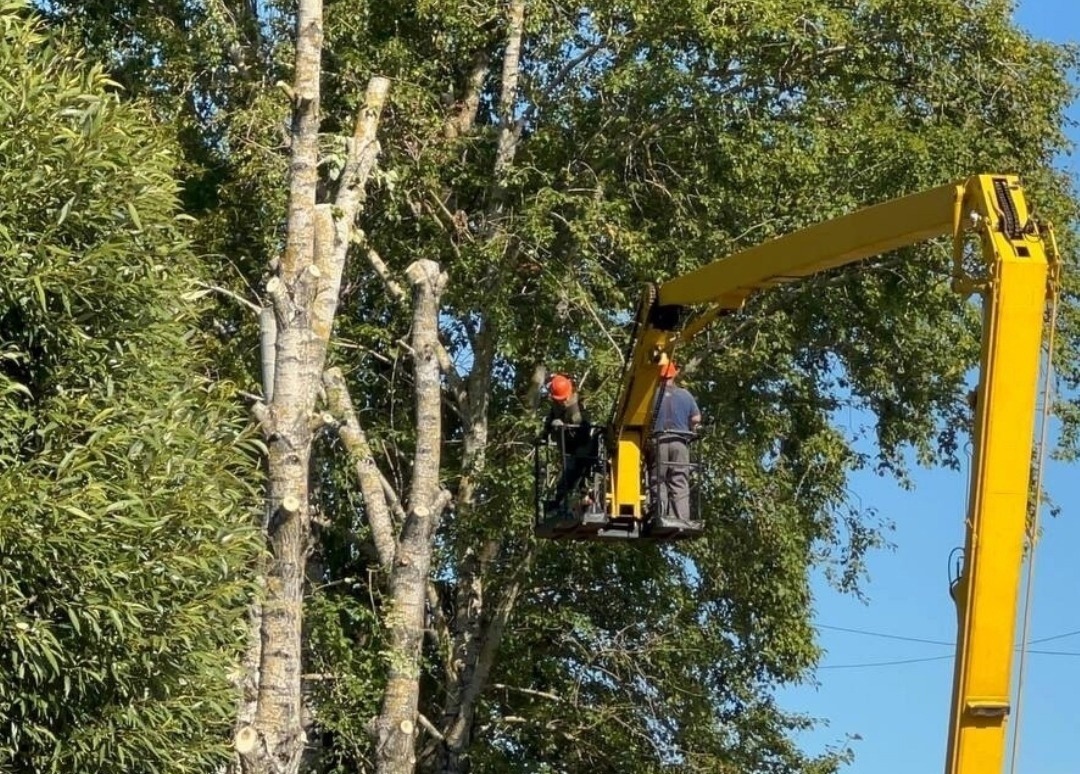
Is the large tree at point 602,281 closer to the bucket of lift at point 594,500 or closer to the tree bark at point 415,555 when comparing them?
the tree bark at point 415,555

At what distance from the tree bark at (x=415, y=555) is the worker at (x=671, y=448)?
5526mm

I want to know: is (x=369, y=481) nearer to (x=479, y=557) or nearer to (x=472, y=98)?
(x=479, y=557)

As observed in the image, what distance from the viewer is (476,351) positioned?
24203mm

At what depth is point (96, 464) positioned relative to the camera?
486 inches

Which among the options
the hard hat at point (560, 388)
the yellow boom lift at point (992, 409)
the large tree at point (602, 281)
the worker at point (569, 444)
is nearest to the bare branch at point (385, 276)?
the large tree at point (602, 281)

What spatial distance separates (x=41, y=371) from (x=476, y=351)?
1170cm

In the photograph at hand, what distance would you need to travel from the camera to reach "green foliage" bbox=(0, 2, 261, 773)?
12070 millimetres

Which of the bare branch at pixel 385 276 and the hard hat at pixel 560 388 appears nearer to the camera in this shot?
the hard hat at pixel 560 388

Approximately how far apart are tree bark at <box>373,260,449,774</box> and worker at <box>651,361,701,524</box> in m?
5.53

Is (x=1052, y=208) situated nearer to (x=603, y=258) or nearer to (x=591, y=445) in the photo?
(x=603, y=258)

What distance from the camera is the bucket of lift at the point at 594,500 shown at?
15.3 m

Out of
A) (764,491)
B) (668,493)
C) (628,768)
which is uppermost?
(764,491)

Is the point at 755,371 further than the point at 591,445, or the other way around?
the point at 755,371

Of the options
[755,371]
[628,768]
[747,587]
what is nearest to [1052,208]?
[755,371]
